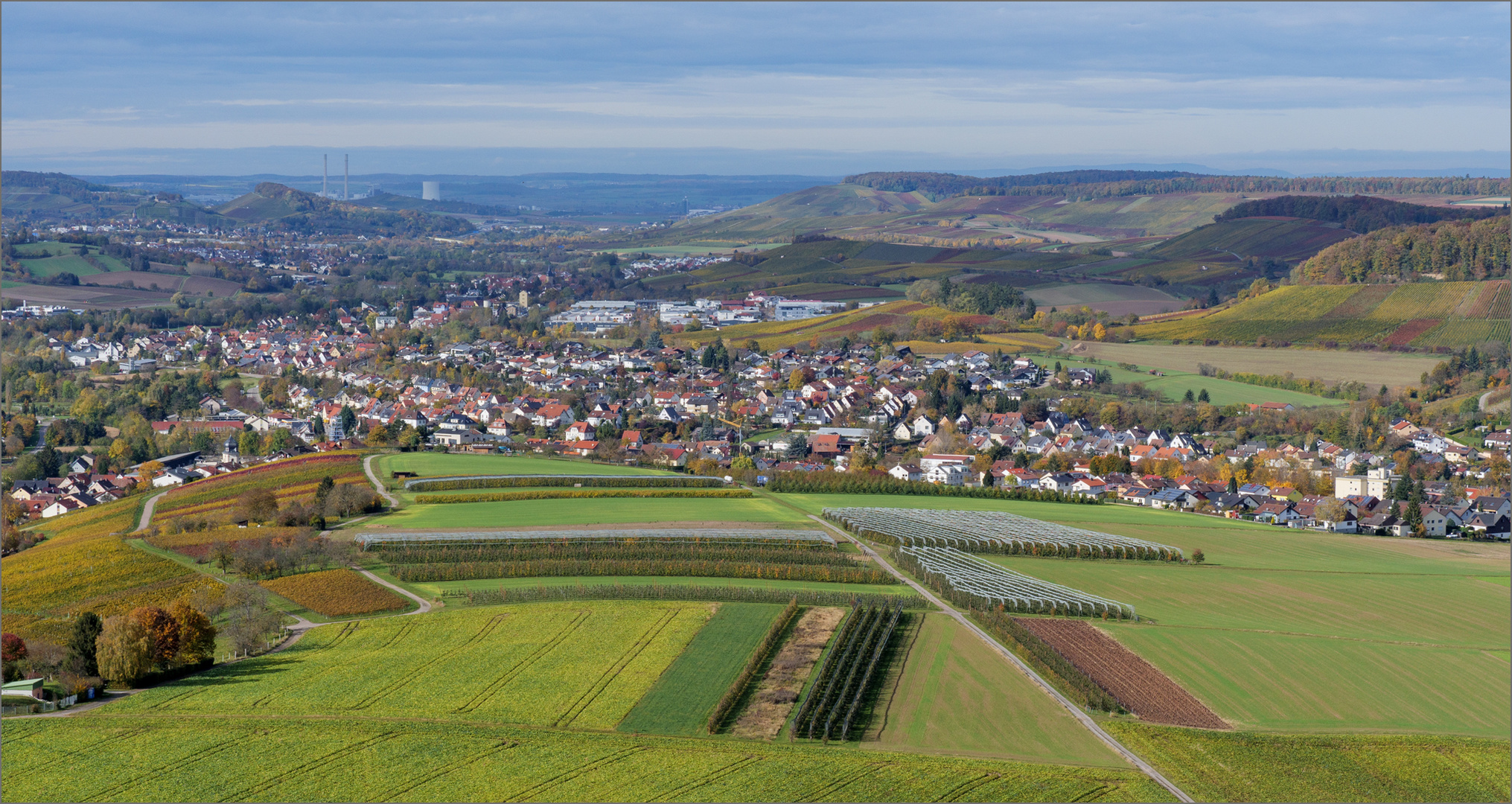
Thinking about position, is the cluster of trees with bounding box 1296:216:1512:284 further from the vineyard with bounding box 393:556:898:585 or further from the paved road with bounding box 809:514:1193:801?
the vineyard with bounding box 393:556:898:585

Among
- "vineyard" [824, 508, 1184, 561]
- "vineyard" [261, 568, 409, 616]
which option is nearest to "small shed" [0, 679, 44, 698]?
"vineyard" [261, 568, 409, 616]

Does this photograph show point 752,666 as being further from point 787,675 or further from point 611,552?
point 611,552

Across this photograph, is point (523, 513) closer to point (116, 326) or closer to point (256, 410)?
point (256, 410)

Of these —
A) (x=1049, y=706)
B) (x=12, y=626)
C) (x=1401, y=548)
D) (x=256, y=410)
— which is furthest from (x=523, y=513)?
(x=256, y=410)

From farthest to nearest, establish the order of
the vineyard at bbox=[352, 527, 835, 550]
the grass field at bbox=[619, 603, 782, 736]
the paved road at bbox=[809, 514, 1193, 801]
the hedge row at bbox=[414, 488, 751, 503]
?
the hedge row at bbox=[414, 488, 751, 503], the vineyard at bbox=[352, 527, 835, 550], the grass field at bbox=[619, 603, 782, 736], the paved road at bbox=[809, 514, 1193, 801]

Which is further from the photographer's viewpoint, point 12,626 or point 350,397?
point 350,397

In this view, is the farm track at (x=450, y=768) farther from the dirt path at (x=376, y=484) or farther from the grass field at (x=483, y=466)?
the grass field at (x=483, y=466)

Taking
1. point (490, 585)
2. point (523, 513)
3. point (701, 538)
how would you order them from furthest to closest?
1. point (523, 513)
2. point (701, 538)
3. point (490, 585)
